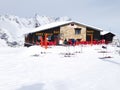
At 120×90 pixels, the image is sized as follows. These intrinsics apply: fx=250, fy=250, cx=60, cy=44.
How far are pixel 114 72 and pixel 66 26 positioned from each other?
35391mm

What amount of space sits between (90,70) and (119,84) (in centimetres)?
360

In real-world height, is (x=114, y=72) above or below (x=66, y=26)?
below

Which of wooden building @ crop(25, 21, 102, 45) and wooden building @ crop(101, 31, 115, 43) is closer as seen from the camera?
wooden building @ crop(25, 21, 102, 45)

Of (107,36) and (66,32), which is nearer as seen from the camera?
(66,32)

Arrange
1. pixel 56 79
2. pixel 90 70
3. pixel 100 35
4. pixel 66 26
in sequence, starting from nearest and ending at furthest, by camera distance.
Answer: pixel 56 79, pixel 90 70, pixel 66 26, pixel 100 35

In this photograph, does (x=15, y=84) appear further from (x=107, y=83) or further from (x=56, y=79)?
(x=107, y=83)

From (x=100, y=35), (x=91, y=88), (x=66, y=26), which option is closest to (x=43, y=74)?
(x=91, y=88)

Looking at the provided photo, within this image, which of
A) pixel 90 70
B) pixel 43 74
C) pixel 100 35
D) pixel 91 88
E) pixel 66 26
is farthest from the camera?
pixel 100 35

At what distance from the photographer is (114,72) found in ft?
47.2

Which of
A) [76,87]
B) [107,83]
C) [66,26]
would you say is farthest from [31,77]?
[66,26]

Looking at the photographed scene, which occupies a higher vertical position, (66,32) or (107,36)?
(66,32)

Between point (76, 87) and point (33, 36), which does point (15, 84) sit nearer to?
point (76, 87)

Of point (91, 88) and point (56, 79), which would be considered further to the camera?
point (56, 79)

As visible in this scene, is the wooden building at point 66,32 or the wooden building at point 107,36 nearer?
the wooden building at point 66,32
